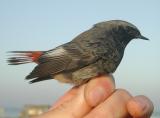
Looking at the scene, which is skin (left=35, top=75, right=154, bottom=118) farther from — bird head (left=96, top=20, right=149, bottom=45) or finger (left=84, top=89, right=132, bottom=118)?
bird head (left=96, top=20, right=149, bottom=45)

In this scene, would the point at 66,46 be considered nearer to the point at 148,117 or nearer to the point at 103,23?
the point at 103,23

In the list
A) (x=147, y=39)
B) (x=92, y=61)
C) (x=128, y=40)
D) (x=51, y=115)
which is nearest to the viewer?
(x=51, y=115)

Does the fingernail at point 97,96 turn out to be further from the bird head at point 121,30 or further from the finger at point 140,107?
the bird head at point 121,30

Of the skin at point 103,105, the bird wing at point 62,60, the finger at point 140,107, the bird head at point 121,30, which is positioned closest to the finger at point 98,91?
the skin at point 103,105

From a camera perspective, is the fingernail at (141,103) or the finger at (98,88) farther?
the finger at (98,88)

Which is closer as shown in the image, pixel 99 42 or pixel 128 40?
pixel 99 42

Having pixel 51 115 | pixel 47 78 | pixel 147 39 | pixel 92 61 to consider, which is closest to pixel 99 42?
pixel 92 61

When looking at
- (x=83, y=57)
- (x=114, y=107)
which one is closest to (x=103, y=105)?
(x=114, y=107)

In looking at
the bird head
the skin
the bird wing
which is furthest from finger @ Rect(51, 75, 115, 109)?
the bird head
